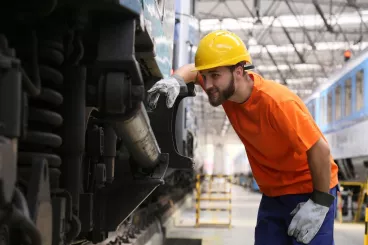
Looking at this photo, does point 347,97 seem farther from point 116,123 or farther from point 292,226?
point 116,123

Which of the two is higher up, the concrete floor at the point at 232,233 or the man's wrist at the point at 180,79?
the man's wrist at the point at 180,79

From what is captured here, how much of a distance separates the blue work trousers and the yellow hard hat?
0.90 metres

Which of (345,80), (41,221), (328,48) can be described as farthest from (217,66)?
(328,48)

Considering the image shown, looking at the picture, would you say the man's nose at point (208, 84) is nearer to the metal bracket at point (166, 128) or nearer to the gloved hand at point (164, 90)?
the gloved hand at point (164, 90)

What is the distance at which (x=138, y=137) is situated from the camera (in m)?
2.95

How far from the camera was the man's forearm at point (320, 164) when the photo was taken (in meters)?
2.93

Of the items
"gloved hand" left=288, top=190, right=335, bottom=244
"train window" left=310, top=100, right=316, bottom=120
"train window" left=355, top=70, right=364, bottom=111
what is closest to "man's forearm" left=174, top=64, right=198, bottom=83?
"gloved hand" left=288, top=190, right=335, bottom=244

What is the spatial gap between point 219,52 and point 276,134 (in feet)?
1.92

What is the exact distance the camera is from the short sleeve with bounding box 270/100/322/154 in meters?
2.90

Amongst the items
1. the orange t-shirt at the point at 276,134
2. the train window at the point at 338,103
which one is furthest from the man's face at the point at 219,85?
the train window at the point at 338,103

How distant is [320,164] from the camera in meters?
2.93

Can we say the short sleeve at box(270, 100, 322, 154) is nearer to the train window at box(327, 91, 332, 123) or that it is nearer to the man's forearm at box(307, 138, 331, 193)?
the man's forearm at box(307, 138, 331, 193)

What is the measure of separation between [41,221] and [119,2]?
0.91m

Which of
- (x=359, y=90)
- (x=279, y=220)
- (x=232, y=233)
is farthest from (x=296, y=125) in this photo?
(x=359, y=90)
